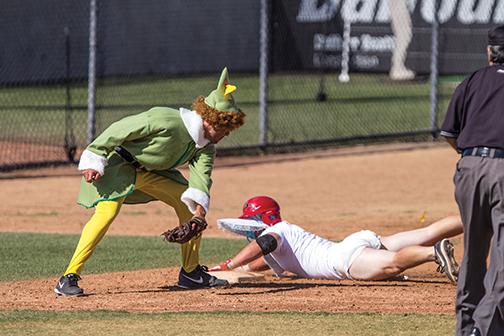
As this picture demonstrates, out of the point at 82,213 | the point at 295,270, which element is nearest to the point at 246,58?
the point at 82,213

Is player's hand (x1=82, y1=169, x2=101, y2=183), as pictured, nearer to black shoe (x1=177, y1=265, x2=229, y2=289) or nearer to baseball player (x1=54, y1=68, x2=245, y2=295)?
baseball player (x1=54, y1=68, x2=245, y2=295)

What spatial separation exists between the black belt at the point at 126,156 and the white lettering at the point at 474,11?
733 inches

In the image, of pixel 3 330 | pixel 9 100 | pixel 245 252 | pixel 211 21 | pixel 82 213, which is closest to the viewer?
pixel 3 330

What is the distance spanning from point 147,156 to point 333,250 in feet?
5.19

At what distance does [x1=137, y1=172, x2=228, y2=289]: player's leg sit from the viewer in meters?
8.38

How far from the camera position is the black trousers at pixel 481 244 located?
6227mm

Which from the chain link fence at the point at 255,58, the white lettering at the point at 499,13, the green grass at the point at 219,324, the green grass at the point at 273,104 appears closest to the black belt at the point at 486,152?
the green grass at the point at 219,324

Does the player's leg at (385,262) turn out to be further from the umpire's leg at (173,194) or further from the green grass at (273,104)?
the green grass at (273,104)

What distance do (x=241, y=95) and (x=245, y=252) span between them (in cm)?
1559

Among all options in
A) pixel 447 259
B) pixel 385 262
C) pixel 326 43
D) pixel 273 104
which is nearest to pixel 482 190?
pixel 447 259

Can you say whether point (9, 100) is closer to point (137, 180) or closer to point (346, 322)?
point (137, 180)

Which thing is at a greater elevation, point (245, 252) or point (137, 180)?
point (137, 180)

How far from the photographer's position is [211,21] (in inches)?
1112

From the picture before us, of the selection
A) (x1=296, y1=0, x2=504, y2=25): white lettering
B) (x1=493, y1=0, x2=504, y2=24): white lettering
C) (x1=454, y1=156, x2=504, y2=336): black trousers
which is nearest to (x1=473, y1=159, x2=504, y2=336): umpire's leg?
(x1=454, y1=156, x2=504, y2=336): black trousers
